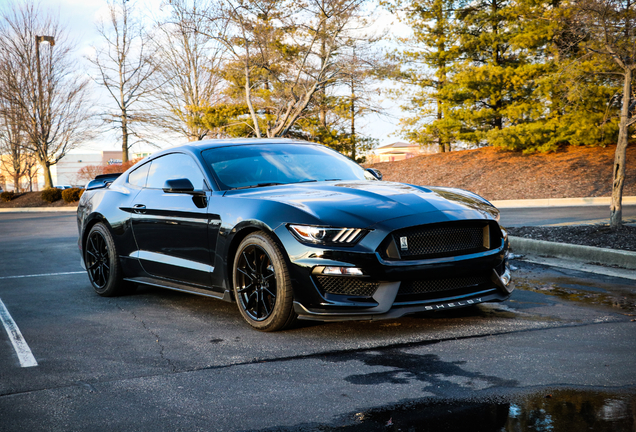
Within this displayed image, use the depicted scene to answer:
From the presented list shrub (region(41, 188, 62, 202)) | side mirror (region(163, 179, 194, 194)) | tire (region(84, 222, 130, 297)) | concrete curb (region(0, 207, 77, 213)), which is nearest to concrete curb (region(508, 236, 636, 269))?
side mirror (region(163, 179, 194, 194))

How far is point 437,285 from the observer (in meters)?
4.50

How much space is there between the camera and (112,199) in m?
6.66

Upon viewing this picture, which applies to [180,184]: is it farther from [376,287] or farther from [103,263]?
[376,287]

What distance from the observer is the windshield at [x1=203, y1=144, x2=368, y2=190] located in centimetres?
550

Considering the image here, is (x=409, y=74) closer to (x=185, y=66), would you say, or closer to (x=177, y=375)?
(x=185, y=66)

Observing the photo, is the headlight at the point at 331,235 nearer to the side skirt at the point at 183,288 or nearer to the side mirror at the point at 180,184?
the side skirt at the point at 183,288

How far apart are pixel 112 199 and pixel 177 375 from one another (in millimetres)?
3330

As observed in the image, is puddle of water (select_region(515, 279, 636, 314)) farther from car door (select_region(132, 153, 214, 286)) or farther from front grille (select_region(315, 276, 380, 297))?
car door (select_region(132, 153, 214, 286))

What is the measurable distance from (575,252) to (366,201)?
185 inches

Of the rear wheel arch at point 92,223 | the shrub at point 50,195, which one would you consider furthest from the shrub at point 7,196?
the rear wheel arch at point 92,223

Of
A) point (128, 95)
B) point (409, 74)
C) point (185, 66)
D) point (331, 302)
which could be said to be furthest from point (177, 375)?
point (128, 95)

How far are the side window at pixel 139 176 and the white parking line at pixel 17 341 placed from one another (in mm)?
1749

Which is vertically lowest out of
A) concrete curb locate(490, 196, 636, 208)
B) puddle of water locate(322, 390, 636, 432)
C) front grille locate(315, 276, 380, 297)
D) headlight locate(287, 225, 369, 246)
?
concrete curb locate(490, 196, 636, 208)

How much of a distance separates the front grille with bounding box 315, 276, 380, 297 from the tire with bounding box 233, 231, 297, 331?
0.94 feet
